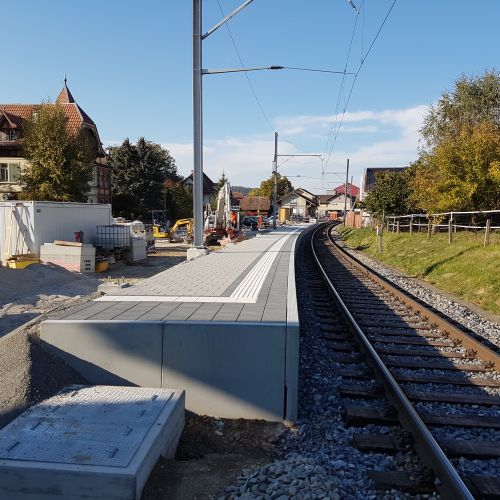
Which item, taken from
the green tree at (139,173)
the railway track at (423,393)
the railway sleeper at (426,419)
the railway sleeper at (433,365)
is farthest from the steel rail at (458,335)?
the green tree at (139,173)

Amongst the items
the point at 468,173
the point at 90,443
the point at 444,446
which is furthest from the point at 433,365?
the point at 468,173

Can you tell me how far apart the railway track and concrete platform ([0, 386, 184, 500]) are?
173 cm

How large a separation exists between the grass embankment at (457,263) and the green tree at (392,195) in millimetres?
12228

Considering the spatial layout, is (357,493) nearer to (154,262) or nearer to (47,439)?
(47,439)

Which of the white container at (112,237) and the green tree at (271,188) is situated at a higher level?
the green tree at (271,188)

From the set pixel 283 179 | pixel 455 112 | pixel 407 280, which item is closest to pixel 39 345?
pixel 407 280

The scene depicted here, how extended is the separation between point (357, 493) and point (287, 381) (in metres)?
1.44

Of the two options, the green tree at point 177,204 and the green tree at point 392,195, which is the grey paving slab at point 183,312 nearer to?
the green tree at point 392,195

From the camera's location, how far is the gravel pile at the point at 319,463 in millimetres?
3490

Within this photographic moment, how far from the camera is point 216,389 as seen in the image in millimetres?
4930

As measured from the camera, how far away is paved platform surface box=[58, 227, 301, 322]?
5535 millimetres

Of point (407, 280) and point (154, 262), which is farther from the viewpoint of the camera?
point (154, 262)

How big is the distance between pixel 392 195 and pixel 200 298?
31.1 m

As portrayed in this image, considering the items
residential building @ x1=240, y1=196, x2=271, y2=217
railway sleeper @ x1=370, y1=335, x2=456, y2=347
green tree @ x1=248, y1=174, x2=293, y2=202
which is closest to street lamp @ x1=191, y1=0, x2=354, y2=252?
railway sleeper @ x1=370, y1=335, x2=456, y2=347
